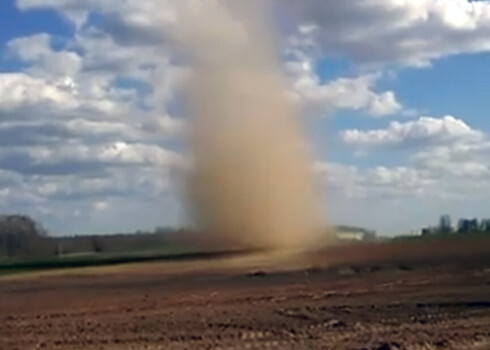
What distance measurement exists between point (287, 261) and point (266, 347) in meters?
41.1

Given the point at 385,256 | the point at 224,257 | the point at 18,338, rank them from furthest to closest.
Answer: the point at 224,257
the point at 385,256
the point at 18,338

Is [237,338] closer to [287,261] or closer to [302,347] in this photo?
[302,347]

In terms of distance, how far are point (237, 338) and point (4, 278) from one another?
134 ft

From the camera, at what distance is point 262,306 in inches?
1351

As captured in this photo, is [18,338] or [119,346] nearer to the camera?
[119,346]

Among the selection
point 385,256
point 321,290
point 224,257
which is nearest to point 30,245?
point 224,257

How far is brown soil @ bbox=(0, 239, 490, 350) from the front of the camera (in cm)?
2505

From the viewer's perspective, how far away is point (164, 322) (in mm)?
30234

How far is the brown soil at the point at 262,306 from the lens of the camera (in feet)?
82.2

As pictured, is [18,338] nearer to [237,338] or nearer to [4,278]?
[237,338]

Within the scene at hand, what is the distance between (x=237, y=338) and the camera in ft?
82.9

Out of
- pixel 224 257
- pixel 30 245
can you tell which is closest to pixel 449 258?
pixel 224 257

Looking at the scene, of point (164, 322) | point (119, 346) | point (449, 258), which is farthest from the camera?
point (449, 258)

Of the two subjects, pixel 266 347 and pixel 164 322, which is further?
pixel 164 322
